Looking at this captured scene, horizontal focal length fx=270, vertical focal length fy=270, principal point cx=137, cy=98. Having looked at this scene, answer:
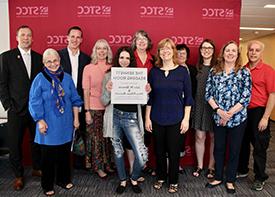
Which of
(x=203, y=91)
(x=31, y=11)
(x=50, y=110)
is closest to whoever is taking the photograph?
(x=50, y=110)

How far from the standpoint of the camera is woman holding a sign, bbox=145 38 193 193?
8.67 feet

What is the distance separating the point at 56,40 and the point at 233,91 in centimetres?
230

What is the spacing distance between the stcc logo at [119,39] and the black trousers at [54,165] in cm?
148

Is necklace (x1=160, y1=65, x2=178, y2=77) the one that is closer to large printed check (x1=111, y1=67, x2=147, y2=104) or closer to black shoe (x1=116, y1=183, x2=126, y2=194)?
large printed check (x1=111, y1=67, x2=147, y2=104)

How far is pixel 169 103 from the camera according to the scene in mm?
2648

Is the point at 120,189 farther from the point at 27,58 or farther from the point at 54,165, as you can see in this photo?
the point at 27,58

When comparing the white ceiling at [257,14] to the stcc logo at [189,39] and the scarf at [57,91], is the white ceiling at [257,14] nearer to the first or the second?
the stcc logo at [189,39]

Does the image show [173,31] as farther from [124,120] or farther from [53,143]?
[53,143]

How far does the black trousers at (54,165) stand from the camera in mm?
2641

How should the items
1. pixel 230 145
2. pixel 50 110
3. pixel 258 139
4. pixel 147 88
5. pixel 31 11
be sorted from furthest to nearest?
pixel 31 11, pixel 258 139, pixel 230 145, pixel 147 88, pixel 50 110

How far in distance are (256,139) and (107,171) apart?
5.86 feet

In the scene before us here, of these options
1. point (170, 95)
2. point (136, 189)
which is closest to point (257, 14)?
point (170, 95)

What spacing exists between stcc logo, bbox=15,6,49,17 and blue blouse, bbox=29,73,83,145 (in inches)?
51.0

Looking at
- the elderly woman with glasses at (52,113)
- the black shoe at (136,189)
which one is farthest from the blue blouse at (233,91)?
the elderly woman with glasses at (52,113)
